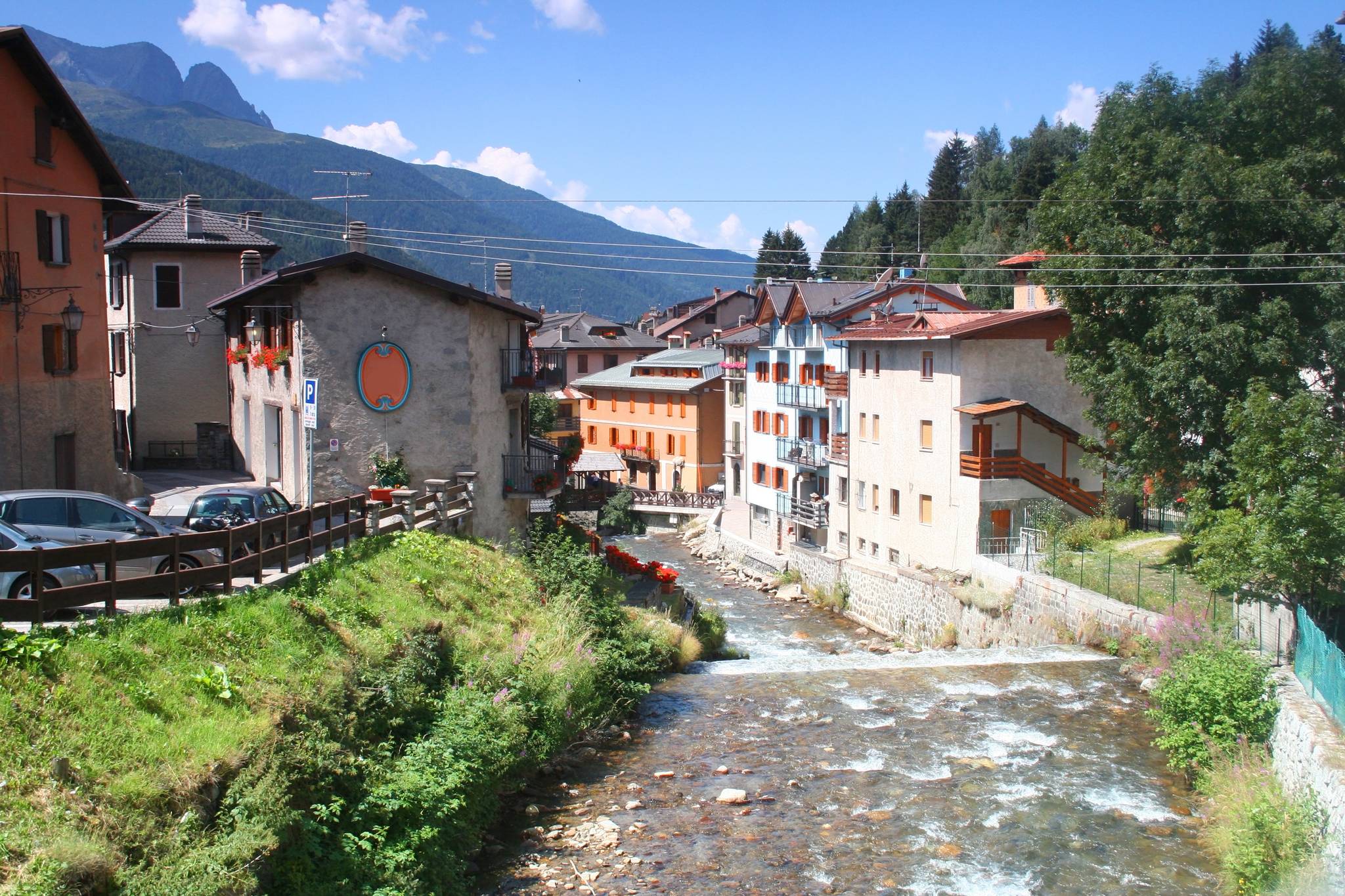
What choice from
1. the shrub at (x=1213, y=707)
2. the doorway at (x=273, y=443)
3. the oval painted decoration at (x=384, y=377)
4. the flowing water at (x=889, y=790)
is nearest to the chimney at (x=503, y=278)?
the doorway at (x=273, y=443)

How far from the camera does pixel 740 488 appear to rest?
61.6 m

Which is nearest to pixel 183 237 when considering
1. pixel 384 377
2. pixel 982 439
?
pixel 384 377

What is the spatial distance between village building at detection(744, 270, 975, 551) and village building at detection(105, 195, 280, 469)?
25.1 m

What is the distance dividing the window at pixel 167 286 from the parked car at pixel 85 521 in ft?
83.5

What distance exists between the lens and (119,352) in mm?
40250

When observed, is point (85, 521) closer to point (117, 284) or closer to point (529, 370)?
point (529, 370)

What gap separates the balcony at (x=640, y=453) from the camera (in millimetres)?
75312

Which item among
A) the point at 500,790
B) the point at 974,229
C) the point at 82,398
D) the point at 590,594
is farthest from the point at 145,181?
the point at 500,790

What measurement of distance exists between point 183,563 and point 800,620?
2853cm

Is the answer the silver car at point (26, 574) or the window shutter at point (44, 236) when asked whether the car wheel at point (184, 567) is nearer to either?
the silver car at point (26, 574)

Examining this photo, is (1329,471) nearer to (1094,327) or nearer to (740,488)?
(1094,327)

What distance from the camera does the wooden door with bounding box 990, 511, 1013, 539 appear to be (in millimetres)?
36247

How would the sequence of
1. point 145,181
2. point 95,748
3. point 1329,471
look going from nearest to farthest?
1. point 95,748
2. point 1329,471
3. point 145,181

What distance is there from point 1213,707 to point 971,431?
69.4 ft
